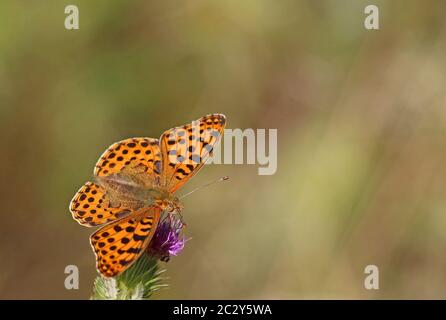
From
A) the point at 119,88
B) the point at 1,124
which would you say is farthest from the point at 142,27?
the point at 1,124

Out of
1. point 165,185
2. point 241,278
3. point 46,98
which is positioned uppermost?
point 46,98

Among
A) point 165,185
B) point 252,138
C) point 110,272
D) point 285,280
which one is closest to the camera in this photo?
point 110,272

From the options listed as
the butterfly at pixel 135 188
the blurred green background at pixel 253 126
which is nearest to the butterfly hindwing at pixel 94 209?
the butterfly at pixel 135 188

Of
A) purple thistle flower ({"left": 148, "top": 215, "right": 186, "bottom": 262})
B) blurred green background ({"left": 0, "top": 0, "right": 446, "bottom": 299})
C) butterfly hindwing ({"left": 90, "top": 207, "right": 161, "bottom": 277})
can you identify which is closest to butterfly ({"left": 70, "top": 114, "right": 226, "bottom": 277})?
butterfly hindwing ({"left": 90, "top": 207, "right": 161, "bottom": 277})

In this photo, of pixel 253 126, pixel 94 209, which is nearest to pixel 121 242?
pixel 94 209

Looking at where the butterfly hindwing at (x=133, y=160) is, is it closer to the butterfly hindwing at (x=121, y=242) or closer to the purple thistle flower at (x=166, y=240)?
the purple thistle flower at (x=166, y=240)

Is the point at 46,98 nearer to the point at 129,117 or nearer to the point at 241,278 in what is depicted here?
the point at 129,117
